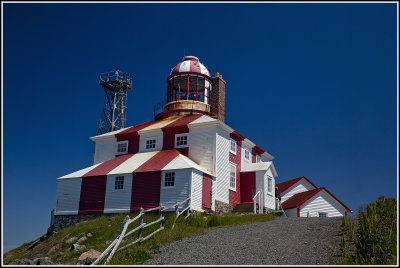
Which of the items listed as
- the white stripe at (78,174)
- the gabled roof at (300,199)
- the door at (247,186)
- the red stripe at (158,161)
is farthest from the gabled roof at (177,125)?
the gabled roof at (300,199)

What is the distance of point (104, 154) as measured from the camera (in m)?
28.5

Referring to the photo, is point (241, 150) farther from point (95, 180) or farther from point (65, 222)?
point (65, 222)

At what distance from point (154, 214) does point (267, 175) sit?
807 centimetres

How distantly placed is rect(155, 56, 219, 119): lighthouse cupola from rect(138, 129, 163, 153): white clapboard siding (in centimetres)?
303

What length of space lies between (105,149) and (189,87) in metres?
7.42

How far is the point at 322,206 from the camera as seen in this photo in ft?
89.2

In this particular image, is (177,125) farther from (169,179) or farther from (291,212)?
(291,212)

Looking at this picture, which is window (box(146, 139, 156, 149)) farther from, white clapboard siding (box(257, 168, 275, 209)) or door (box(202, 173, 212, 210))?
white clapboard siding (box(257, 168, 275, 209))

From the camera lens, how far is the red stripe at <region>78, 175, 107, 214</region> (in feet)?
78.0

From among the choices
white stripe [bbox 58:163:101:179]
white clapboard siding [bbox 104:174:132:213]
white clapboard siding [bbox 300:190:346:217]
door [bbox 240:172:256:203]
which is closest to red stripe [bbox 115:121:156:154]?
white stripe [bbox 58:163:101:179]

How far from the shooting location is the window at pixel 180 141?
25656 mm

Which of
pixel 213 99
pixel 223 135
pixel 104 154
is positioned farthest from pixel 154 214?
pixel 213 99

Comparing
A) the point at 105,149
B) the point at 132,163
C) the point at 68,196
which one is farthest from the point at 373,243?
the point at 105,149

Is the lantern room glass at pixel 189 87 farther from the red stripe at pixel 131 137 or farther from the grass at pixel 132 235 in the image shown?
the grass at pixel 132 235
